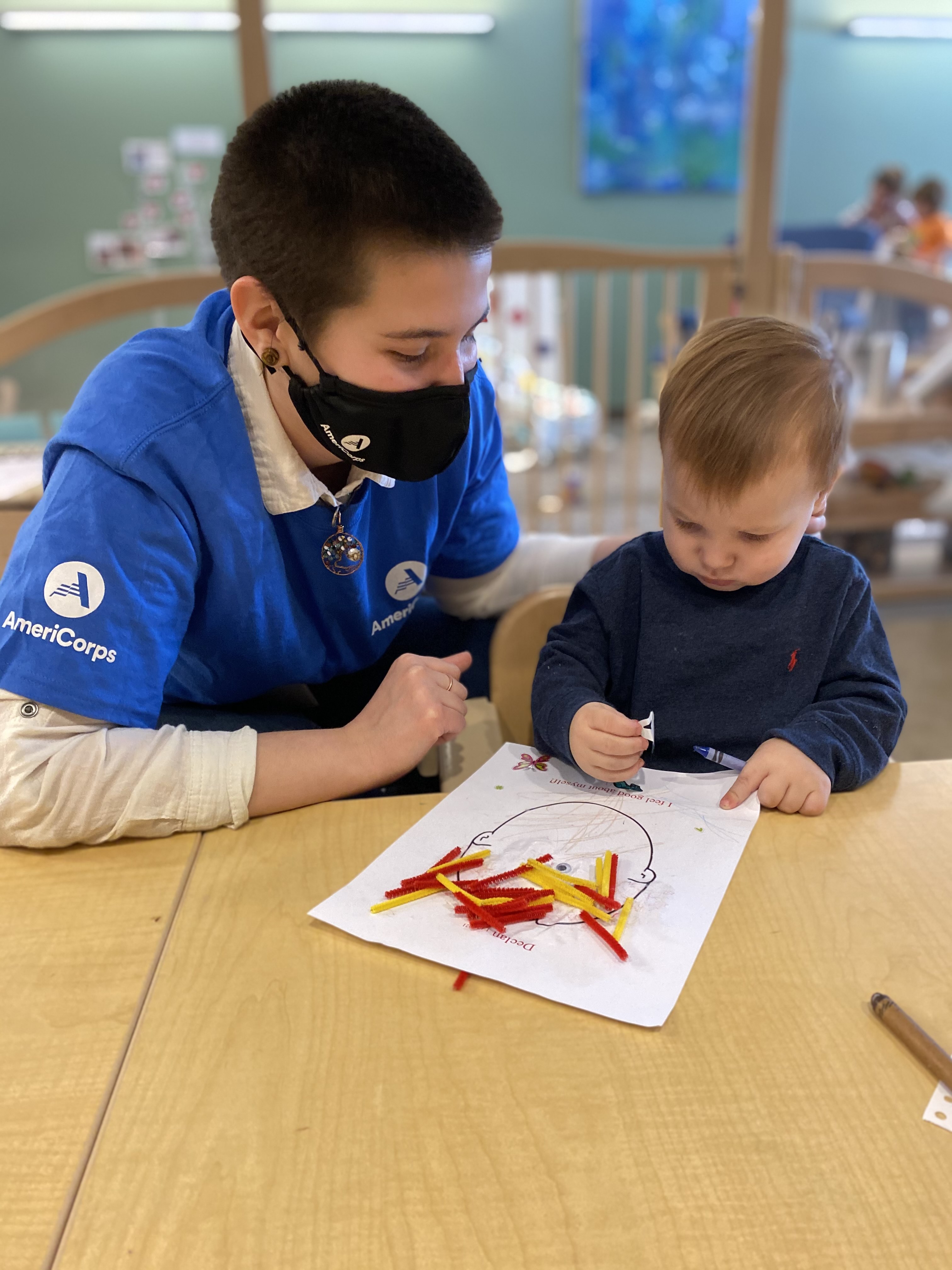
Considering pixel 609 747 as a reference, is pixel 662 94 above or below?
above

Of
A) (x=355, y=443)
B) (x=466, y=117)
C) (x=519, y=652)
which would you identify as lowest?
(x=519, y=652)

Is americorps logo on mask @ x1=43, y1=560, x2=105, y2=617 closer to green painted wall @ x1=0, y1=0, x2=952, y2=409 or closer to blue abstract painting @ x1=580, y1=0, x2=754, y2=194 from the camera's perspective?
green painted wall @ x1=0, y1=0, x2=952, y2=409

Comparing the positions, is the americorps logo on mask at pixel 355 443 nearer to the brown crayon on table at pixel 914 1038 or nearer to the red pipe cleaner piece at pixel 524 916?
the red pipe cleaner piece at pixel 524 916

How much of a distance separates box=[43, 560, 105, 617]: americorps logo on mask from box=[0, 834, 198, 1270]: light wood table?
176 mm

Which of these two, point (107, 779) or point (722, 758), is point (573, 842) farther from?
point (107, 779)

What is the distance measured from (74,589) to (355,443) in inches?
10.8

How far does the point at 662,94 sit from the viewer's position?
5.77 metres

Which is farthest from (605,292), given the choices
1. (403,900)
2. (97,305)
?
(403,900)

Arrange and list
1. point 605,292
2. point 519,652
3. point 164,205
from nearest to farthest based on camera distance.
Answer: point 519,652 → point 605,292 → point 164,205

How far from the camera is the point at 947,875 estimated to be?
65 cm

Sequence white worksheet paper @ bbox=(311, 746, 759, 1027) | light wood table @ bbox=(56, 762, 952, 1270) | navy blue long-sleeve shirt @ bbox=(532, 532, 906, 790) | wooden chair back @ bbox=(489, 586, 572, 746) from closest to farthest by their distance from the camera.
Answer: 1. light wood table @ bbox=(56, 762, 952, 1270)
2. white worksheet paper @ bbox=(311, 746, 759, 1027)
3. navy blue long-sleeve shirt @ bbox=(532, 532, 906, 790)
4. wooden chair back @ bbox=(489, 586, 572, 746)

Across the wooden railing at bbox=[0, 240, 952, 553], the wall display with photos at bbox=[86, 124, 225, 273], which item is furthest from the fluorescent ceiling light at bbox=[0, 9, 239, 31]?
the wooden railing at bbox=[0, 240, 952, 553]

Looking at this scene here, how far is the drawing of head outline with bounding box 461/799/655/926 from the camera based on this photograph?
2.12ft

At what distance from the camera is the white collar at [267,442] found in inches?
34.0
